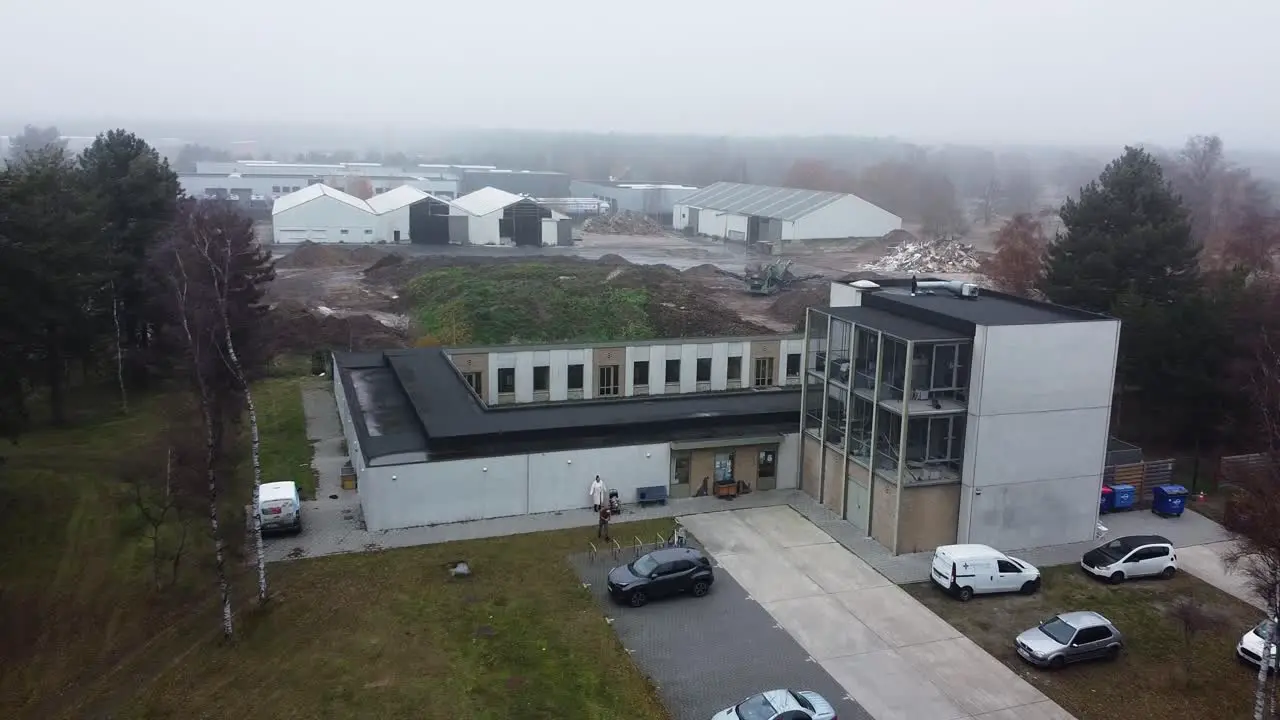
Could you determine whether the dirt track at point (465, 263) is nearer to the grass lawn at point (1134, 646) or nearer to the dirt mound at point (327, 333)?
the dirt mound at point (327, 333)

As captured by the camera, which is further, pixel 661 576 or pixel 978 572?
pixel 978 572

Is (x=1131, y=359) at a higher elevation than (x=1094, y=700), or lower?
higher

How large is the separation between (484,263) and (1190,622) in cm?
5743

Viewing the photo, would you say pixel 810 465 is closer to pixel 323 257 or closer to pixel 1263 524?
pixel 1263 524

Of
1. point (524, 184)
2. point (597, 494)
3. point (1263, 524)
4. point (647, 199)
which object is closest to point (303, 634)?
point (597, 494)

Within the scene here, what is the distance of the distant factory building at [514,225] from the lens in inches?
3337

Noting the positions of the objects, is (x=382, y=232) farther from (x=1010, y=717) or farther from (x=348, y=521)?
(x=1010, y=717)

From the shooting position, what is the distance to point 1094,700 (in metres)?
17.0

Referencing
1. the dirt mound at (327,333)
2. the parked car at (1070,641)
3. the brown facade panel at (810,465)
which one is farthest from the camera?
the dirt mound at (327,333)

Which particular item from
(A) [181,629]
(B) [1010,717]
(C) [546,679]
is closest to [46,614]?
(A) [181,629]

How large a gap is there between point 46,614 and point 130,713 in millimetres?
4870

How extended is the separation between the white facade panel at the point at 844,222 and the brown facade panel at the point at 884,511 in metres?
68.5

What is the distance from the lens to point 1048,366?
22875 millimetres

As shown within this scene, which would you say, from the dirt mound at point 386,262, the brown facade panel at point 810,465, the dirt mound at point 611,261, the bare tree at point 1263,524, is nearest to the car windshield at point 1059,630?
the bare tree at point 1263,524
